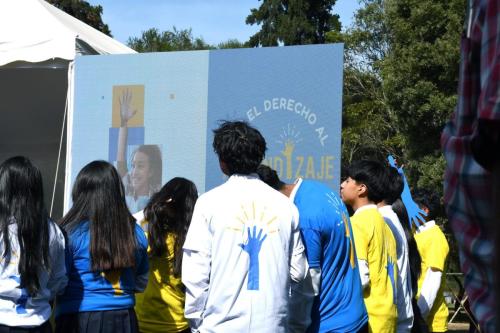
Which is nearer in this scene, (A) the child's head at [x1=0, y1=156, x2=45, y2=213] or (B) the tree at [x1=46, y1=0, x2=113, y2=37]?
(A) the child's head at [x1=0, y1=156, x2=45, y2=213]

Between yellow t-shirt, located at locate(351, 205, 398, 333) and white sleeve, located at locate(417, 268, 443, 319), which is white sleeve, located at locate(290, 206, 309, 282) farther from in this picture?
white sleeve, located at locate(417, 268, 443, 319)

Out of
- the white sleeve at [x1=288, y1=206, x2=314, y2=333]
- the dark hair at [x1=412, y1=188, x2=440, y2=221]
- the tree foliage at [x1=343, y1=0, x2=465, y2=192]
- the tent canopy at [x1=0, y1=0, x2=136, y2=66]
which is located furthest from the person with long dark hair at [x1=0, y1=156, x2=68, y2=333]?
the tree foliage at [x1=343, y1=0, x2=465, y2=192]

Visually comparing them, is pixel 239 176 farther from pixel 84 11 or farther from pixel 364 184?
pixel 84 11

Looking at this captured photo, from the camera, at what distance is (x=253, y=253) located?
3.66m

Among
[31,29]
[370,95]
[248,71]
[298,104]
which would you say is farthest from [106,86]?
[370,95]

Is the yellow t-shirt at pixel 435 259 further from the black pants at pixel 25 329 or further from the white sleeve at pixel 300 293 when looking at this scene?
the black pants at pixel 25 329

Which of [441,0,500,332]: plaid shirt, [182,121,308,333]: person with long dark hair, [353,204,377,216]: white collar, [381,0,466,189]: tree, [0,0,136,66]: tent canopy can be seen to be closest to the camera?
[441,0,500,332]: plaid shirt

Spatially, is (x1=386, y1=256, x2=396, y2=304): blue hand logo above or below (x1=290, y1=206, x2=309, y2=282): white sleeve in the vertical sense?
below

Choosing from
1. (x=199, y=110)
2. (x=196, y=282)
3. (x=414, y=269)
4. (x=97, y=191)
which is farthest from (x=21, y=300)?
(x=199, y=110)

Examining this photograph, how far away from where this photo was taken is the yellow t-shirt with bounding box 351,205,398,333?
4.64m

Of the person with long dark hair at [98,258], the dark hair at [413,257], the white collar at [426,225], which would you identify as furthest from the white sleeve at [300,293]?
the white collar at [426,225]

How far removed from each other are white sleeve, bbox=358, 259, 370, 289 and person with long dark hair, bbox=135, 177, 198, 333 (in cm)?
109

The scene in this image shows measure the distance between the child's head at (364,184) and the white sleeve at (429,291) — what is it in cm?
133

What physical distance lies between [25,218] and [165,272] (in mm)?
1225
